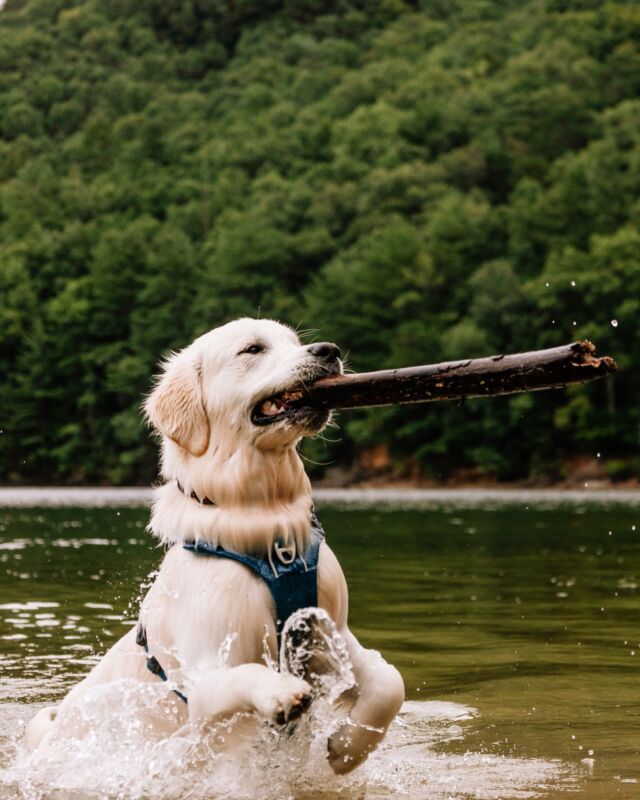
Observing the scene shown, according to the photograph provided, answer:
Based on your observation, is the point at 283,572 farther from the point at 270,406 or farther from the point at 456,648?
the point at 456,648

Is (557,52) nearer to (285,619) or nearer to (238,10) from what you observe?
(238,10)

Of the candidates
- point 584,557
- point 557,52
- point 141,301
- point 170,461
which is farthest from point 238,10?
point 170,461

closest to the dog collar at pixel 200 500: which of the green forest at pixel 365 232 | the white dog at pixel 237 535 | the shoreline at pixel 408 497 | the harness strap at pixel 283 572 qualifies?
the white dog at pixel 237 535

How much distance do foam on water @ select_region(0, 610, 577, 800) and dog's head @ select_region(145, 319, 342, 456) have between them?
81cm

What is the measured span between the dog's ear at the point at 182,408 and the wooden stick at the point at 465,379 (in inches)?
15.2

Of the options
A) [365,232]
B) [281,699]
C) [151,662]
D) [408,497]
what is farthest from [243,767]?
[365,232]

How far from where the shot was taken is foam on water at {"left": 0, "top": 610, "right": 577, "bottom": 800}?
5.14 metres

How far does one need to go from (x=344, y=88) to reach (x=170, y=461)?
112011 mm

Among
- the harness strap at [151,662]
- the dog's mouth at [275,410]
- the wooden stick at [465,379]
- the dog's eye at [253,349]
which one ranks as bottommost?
the harness strap at [151,662]

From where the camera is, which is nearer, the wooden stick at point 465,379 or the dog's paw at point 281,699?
the dog's paw at point 281,699

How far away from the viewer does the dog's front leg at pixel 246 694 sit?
4484 millimetres

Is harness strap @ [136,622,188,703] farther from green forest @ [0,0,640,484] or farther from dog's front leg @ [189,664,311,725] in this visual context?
green forest @ [0,0,640,484]

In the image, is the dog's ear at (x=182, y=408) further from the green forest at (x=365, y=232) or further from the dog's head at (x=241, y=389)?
the green forest at (x=365, y=232)

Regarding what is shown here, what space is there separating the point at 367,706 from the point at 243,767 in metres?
0.60
